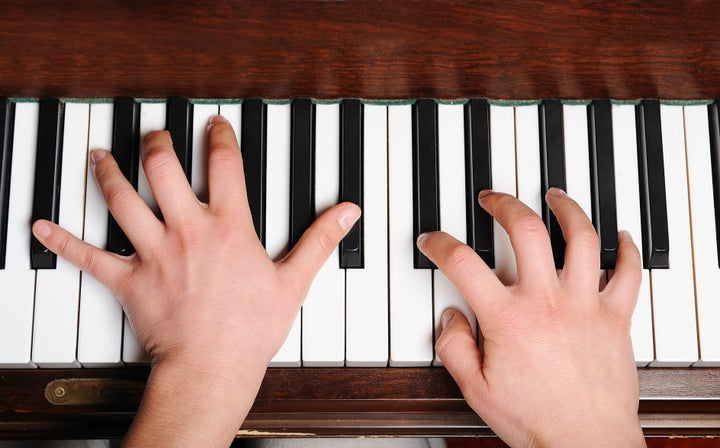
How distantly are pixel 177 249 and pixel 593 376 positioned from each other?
2.48 feet

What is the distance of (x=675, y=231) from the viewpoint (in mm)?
1263

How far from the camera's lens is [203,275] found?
1136 mm

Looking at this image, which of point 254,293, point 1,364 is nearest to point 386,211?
point 254,293

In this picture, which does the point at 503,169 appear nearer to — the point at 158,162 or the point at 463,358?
the point at 463,358

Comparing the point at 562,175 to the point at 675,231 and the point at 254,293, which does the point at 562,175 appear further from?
the point at 254,293

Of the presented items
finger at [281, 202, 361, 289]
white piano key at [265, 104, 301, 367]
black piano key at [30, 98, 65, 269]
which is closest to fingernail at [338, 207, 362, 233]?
finger at [281, 202, 361, 289]

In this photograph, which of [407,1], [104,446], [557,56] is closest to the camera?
[407,1]

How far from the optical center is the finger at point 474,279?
112 cm

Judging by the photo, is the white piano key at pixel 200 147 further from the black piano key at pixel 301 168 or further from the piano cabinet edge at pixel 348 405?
the piano cabinet edge at pixel 348 405

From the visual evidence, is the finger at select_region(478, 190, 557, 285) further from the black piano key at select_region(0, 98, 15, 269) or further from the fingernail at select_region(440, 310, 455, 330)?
the black piano key at select_region(0, 98, 15, 269)

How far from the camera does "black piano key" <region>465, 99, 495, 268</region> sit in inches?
48.6

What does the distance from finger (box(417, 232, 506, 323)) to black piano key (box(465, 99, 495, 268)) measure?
4.1 inches

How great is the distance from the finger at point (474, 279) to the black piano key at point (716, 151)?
1.59 feet

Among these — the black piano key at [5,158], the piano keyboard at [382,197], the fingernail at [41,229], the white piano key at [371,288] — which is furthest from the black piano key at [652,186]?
the black piano key at [5,158]
